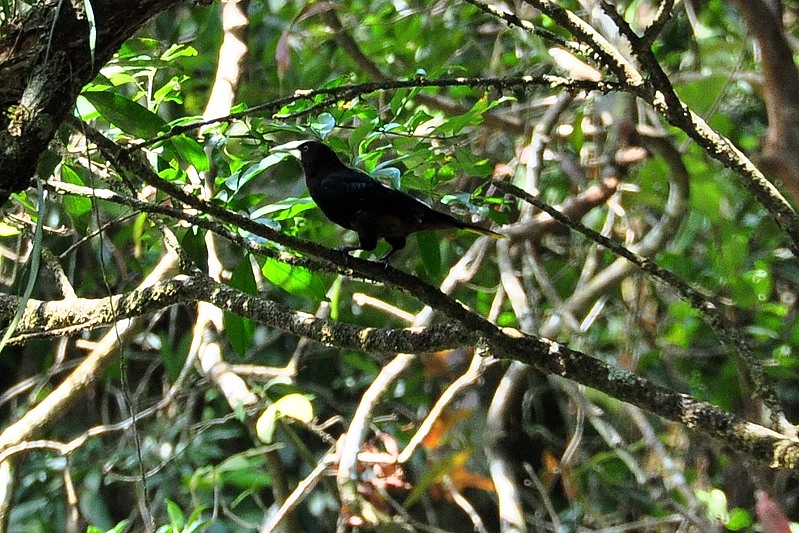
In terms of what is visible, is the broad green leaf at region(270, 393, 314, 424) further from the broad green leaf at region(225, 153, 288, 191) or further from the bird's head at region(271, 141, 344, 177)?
the broad green leaf at region(225, 153, 288, 191)

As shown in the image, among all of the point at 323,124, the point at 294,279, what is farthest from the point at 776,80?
the point at 294,279

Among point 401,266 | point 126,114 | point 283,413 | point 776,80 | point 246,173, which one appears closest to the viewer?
point 126,114

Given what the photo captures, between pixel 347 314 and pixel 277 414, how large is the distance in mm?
833

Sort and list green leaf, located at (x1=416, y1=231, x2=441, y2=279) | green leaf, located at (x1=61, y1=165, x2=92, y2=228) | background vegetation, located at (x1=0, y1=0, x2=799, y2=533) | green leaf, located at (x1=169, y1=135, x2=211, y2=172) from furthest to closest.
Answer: green leaf, located at (x1=416, y1=231, x2=441, y2=279) → green leaf, located at (x1=61, y1=165, x2=92, y2=228) → green leaf, located at (x1=169, y1=135, x2=211, y2=172) → background vegetation, located at (x1=0, y1=0, x2=799, y2=533)

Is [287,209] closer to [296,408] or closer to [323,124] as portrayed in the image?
[323,124]

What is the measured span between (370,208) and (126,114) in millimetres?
644

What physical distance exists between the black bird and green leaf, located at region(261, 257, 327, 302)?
33cm

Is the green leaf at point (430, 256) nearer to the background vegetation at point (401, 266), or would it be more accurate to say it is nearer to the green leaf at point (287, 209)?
the background vegetation at point (401, 266)

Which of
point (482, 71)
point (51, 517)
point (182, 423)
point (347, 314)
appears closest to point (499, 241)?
point (347, 314)

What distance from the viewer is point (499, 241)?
2.46 metres

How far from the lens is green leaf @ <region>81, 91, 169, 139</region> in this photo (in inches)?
47.7

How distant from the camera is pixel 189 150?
4.32ft

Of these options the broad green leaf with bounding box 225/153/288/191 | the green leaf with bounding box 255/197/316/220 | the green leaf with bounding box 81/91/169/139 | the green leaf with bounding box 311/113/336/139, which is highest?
the green leaf with bounding box 81/91/169/139

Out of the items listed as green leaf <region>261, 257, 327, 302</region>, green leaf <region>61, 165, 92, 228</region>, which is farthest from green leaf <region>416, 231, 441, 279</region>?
green leaf <region>61, 165, 92, 228</region>
